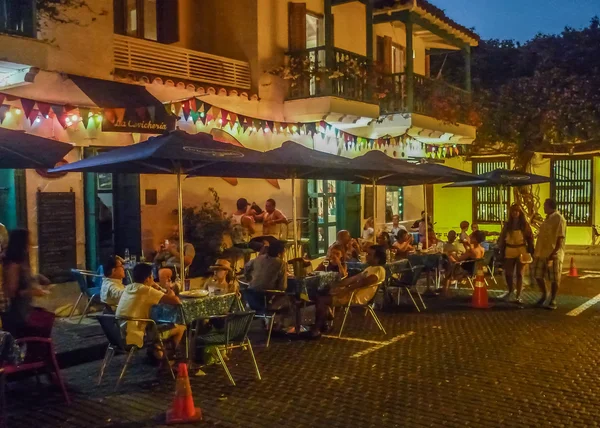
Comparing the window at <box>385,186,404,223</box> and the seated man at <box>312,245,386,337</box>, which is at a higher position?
the window at <box>385,186,404,223</box>

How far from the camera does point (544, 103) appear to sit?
19578 millimetres

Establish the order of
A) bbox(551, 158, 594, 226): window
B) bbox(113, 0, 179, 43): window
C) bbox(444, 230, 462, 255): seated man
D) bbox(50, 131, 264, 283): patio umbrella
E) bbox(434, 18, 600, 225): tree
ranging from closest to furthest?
bbox(50, 131, 264, 283): patio umbrella < bbox(113, 0, 179, 43): window < bbox(444, 230, 462, 255): seated man < bbox(434, 18, 600, 225): tree < bbox(551, 158, 594, 226): window

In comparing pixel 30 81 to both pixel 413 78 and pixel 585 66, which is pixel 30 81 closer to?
pixel 413 78

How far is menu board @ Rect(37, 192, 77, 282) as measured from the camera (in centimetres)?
938

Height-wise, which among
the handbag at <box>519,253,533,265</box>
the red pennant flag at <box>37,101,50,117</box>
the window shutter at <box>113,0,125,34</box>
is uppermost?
the window shutter at <box>113,0,125,34</box>

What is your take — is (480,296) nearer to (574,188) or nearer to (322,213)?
(322,213)

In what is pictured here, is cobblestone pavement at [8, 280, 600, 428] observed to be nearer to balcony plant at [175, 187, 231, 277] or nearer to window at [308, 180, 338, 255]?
balcony plant at [175, 187, 231, 277]

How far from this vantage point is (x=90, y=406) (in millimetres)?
6020

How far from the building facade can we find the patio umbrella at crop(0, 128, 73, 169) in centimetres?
171

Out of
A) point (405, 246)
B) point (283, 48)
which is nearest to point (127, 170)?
point (405, 246)

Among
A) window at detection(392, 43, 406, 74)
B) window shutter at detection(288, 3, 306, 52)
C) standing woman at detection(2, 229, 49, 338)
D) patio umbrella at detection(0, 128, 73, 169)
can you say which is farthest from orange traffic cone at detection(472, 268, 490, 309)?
window at detection(392, 43, 406, 74)

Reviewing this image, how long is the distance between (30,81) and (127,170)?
214 cm

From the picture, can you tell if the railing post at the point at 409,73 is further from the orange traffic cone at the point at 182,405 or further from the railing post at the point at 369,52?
the orange traffic cone at the point at 182,405

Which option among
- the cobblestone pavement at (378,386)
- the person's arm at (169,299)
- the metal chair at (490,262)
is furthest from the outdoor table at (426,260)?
the person's arm at (169,299)
